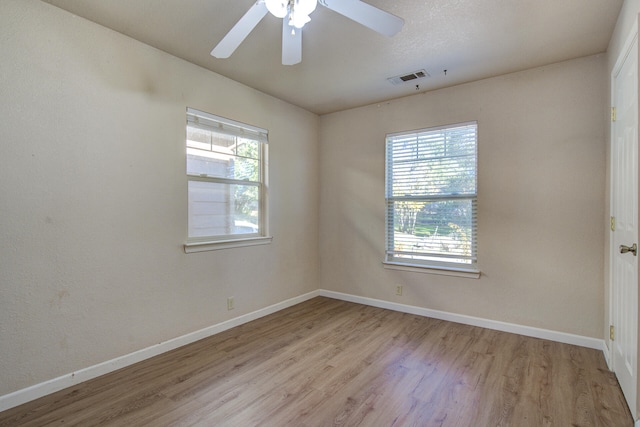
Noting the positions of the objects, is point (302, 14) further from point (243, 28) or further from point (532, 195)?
point (532, 195)

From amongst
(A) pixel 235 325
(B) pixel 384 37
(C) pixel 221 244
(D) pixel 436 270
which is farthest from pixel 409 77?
(A) pixel 235 325

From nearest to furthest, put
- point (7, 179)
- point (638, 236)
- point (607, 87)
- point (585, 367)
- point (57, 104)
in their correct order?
point (638, 236) < point (7, 179) < point (57, 104) < point (585, 367) < point (607, 87)

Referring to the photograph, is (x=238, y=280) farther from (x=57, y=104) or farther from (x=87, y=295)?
(x=57, y=104)

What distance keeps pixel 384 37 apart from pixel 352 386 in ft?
8.55

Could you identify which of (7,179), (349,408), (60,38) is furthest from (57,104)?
(349,408)

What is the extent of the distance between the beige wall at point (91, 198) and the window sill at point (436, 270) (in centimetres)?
193

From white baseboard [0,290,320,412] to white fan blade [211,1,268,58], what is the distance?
2.36 meters

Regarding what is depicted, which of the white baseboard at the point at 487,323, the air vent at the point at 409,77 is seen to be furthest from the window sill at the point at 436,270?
the air vent at the point at 409,77

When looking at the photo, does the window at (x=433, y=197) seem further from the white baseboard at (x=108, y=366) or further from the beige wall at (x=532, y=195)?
the white baseboard at (x=108, y=366)

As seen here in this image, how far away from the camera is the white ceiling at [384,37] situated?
2121 mm

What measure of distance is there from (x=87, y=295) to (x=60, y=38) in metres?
1.80

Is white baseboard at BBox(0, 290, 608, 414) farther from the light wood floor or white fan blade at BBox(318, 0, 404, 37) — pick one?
white fan blade at BBox(318, 0, 404, 37)

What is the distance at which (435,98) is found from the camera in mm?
3566

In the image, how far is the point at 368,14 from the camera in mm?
1566
